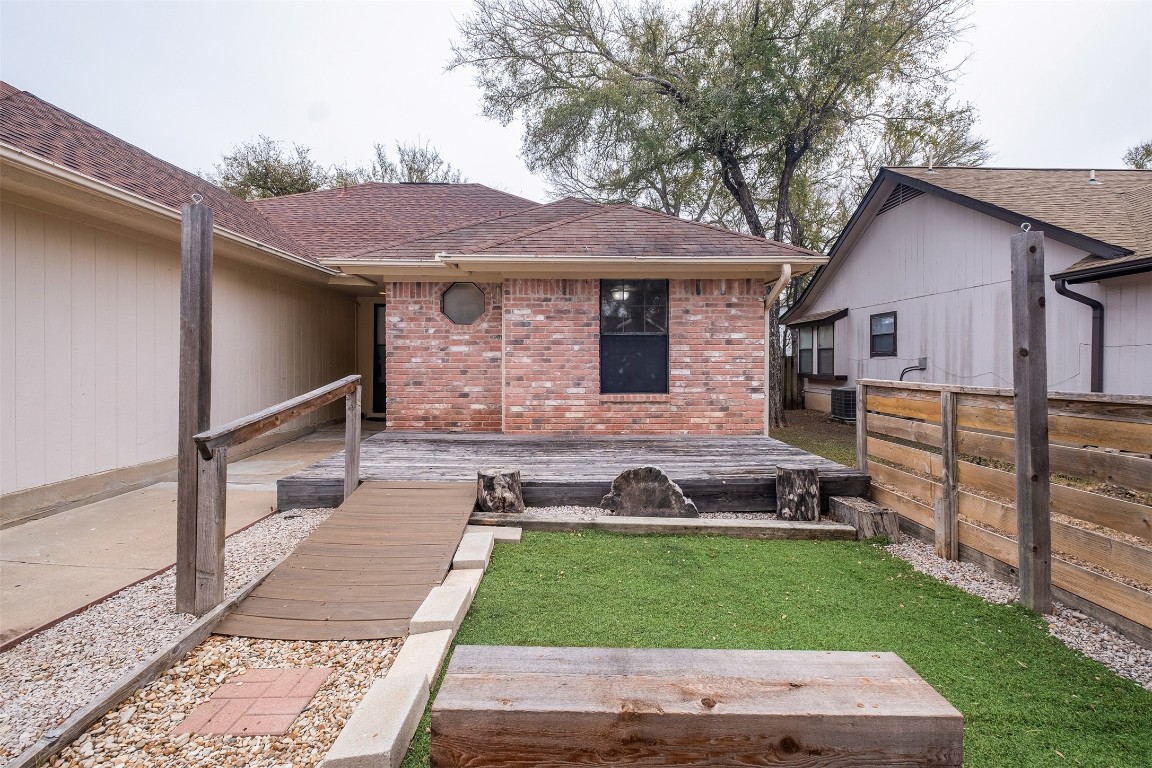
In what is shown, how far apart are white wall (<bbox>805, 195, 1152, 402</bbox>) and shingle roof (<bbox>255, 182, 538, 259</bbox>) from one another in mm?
7658

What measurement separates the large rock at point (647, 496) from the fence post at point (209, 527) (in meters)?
2.82

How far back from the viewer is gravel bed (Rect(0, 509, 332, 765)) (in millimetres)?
2086

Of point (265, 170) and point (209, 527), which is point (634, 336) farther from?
point (265, 170)

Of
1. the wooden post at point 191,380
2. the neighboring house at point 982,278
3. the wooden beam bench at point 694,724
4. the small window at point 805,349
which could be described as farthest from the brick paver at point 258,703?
the small window at point 805,349

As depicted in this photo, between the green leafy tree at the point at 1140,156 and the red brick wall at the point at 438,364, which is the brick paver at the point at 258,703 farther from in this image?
the green leafy tree at the point at 1140,156

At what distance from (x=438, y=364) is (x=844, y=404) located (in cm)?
976

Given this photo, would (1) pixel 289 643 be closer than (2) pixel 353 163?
Yes

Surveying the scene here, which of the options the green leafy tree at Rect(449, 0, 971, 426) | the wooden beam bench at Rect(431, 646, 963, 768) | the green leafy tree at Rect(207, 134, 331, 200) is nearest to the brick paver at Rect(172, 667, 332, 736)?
the wooden beam bench at Rect(431, 646, 963, 768)

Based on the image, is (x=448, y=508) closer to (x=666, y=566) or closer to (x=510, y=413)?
(x=666, y=566)

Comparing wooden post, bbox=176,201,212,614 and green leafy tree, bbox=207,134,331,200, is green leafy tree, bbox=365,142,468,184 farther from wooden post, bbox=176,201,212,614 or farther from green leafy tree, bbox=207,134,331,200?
wooden post, bbox=176,201,212,614

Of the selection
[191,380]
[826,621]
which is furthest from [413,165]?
[826,621]

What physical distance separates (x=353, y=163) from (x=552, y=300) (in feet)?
61.7

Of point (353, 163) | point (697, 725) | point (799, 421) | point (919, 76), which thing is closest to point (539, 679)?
point (697, 725)

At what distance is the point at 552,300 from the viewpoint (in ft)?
23.6
